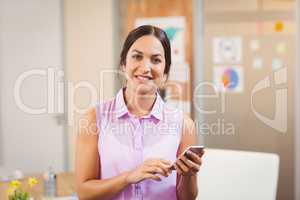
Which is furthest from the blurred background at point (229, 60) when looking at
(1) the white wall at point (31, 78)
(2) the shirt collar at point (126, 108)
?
(2) the shirt collar at point (126, 108)

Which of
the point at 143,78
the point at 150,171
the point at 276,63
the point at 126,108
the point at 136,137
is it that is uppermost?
the point at 276,63

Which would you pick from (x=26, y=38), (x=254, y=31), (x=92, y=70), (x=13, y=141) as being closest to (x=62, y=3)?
(x=26, y=38)

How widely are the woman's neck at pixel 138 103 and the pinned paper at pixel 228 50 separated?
1566 millimetres

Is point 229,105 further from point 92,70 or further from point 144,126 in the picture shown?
point 144,126

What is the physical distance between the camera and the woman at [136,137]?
1.64 metres

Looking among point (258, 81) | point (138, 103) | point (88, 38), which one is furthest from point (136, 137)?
point (258, 81)

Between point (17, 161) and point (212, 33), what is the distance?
1681 mm

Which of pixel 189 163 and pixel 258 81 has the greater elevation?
pixel 258 81

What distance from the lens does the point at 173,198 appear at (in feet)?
5.56

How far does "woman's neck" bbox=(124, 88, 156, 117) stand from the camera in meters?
1.68

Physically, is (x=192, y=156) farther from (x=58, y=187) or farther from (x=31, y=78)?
(x=31, y=78)

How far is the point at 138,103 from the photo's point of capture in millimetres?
1688

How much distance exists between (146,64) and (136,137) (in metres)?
0.26

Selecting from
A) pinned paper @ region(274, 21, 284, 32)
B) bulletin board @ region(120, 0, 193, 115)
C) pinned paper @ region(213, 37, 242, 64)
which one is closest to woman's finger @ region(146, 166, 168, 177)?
bulletin board @ region(120, 0, 193, 115)
